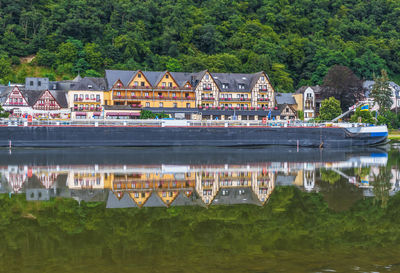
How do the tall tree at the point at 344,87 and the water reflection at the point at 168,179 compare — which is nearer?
the water reflection at the point at 168,179

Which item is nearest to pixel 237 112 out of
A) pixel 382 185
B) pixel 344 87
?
pixel 344 87

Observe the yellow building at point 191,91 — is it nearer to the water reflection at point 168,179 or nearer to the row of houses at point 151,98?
the row of houses at point 151,98

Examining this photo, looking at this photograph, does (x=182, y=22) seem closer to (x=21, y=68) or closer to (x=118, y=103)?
(x=21, y=68)

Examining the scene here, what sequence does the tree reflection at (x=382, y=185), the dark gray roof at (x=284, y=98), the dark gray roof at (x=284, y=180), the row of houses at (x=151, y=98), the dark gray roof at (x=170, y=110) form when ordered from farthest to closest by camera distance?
the dark gray roof at (x=284, y=98), the row of houses at (x=151, y=98), the dark gray roof at (x=170, y=110), the dark gray roof at (x=284, y=180), the tree reflection at (x=382, y=185)

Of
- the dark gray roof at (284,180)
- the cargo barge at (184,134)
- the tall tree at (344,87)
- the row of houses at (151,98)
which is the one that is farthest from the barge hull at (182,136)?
the tall tree at (344,87)

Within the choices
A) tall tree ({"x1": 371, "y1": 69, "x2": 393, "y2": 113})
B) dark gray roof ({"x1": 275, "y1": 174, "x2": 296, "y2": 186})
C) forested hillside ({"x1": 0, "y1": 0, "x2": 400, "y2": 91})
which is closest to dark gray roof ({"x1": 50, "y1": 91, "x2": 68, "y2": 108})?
forested hillside ({"x1": 0, "y1": 0, "x2": 400, "y2": 91})

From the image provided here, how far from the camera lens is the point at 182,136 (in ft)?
171

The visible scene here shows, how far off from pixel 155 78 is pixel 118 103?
23.6 ft

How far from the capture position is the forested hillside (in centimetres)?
9562

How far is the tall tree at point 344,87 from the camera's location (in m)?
83.1

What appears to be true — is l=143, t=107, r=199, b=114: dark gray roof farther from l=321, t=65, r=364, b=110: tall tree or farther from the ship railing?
l=321, t=65, r=364, b=110: tall tree

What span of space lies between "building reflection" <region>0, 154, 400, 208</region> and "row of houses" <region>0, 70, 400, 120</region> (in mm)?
36833

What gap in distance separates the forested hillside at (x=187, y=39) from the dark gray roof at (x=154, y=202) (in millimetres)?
71344

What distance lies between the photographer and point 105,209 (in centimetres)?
1659
